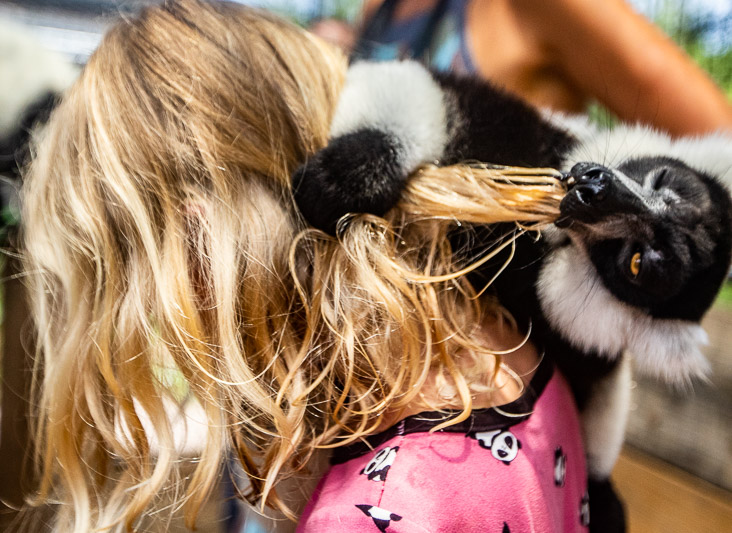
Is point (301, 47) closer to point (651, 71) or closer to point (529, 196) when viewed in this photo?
point (529, 196)

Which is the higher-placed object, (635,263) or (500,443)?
(635,263)

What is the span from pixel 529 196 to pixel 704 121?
1.21ft

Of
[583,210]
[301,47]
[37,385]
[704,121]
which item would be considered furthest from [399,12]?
[37,385]

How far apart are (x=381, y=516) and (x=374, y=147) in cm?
32

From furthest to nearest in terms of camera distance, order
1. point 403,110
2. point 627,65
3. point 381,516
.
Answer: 1. point 627,65
2. point 403,110
3. point 381,516

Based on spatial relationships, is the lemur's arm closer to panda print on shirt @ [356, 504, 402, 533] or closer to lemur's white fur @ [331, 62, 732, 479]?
lemur's white fur @ [331, 62, 732, 479]

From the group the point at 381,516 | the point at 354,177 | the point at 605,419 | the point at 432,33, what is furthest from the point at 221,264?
the point at 432,33

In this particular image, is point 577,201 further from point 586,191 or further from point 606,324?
point 606,324

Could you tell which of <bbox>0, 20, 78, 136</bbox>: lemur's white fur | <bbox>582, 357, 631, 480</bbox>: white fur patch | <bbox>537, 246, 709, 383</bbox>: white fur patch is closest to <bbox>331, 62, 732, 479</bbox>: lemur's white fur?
<bbox>537, 246, 709, 383</bbox>: white fur patch

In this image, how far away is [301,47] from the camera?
54cm

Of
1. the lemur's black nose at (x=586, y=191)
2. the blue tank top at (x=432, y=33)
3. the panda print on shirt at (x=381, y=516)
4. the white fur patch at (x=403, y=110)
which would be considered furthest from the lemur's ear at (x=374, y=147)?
the blue tank top at (x=432, y=33)

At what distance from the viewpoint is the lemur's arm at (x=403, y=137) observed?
44cm

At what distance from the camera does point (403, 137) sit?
45cm

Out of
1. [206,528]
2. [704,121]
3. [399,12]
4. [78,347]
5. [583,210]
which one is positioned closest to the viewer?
[583,210]
